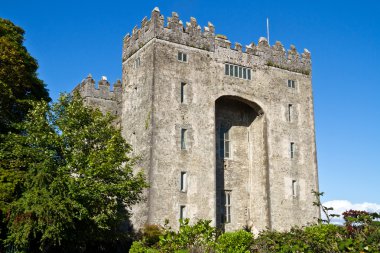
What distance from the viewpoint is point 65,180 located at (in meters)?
24.1

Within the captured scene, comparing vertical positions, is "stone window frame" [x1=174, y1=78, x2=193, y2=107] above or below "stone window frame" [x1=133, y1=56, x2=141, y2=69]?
below

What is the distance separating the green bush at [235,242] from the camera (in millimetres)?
23234

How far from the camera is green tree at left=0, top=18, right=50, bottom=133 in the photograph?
27547 millimetres

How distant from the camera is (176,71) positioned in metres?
→ 34.0

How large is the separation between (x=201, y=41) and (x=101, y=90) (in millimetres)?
9174

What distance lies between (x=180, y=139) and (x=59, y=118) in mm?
8418

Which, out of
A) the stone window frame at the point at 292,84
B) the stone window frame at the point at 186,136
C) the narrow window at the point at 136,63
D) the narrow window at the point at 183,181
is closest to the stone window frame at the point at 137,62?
the narrow window at the point at 136,63

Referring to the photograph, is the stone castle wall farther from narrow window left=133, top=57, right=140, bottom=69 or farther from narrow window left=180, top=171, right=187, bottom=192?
narrow window left=180, top=171, right=187, bottom=192

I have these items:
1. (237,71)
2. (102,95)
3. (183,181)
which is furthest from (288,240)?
(102,95)

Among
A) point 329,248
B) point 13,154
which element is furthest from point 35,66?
point 329,248

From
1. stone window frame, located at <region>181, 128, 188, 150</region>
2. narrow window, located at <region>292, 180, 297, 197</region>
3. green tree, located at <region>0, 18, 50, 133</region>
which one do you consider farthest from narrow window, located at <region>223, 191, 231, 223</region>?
green tree, located at <region>0, 18, 50, 133</region>

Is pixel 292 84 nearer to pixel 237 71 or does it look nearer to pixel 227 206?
pixel 237 71

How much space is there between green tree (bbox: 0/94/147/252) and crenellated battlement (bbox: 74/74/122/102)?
10321 mm

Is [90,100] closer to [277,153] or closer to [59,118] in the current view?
[59,118]
